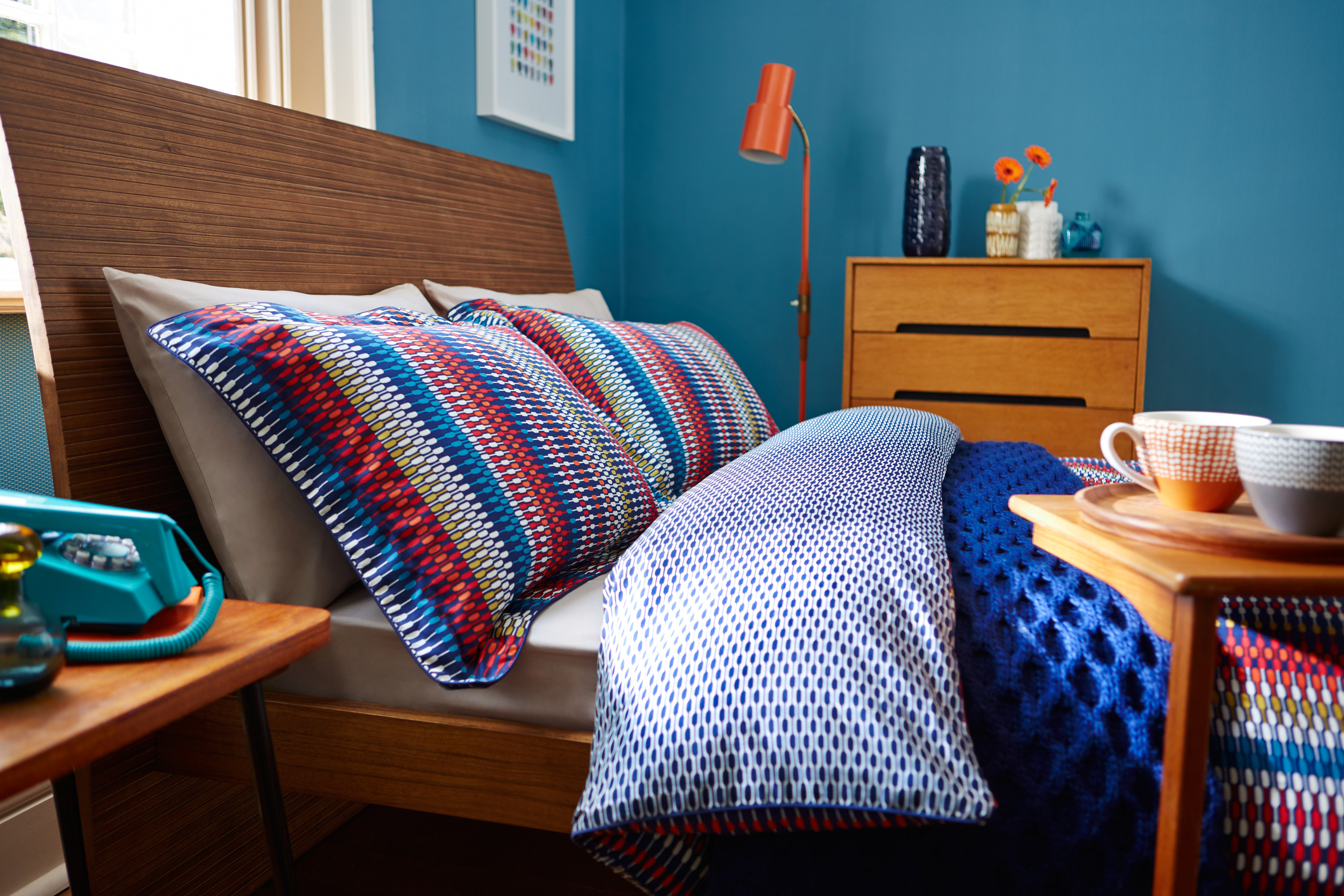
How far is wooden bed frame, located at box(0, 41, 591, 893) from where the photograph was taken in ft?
3.07

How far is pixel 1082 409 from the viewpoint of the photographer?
253 cm

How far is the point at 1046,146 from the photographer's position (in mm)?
2916

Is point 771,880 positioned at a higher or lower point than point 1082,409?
lower

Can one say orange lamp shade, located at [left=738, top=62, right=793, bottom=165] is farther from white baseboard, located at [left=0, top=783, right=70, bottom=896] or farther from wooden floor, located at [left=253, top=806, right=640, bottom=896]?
white baseboard, located at [left=0, top=783, right=70, bottom=896]

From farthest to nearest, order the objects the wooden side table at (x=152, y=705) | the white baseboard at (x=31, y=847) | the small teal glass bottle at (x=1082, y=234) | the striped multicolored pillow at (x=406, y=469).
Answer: the small teal glass bottle at (x=1082, y=234)
the white baseboard at (x=31, y=847)
the striped multicolored pillow at (x=406, y=469)
the wooden side table at (x=152, y=705)

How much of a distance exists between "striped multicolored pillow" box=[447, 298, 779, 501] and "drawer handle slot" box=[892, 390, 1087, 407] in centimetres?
123

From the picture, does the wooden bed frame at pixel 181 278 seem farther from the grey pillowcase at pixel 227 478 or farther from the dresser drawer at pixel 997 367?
the dresser drawer at pixel 997 367

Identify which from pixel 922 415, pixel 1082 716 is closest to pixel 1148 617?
pixel 1082 716

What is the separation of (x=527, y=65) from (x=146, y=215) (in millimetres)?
1620

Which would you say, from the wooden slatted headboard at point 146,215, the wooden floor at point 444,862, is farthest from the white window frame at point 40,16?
the wooden floor at point 444,862

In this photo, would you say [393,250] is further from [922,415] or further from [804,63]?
[804,63]

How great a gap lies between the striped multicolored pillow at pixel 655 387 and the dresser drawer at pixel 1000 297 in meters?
1.18

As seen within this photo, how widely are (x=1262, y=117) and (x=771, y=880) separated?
2985mm

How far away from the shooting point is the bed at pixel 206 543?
0.90 meters
